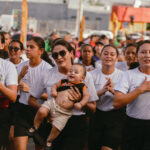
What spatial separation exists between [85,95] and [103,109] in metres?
0.99

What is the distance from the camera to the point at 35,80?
5.45 m

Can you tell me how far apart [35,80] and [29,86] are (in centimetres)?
16

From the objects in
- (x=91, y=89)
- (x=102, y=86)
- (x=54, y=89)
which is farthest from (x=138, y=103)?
(x=102, y=86)

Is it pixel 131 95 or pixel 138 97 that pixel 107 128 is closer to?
pixel 138 97

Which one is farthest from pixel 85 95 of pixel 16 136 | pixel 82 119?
pixel 16 136

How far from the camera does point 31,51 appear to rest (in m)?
5.69

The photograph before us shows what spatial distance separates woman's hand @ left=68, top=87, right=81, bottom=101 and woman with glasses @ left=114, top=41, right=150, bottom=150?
440mm

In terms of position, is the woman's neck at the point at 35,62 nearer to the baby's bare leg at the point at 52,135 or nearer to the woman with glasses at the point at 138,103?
the baby's bare leg at the point at 52,135

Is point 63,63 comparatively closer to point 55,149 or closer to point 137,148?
point 55,149

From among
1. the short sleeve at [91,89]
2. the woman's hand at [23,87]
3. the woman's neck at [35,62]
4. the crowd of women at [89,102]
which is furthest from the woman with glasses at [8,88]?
the woman's neck at [35,62]

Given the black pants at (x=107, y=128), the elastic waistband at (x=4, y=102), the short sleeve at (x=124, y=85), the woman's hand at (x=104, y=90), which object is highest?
the short sleeve at (x=124, y=85)

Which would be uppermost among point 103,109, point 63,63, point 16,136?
point 63,63

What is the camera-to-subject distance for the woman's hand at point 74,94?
4.36 m

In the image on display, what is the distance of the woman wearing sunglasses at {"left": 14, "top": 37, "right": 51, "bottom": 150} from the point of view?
5.23 m
